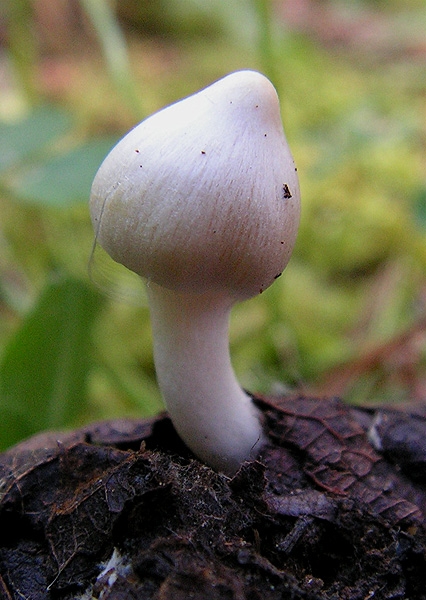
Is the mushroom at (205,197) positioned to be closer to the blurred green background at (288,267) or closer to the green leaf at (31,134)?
the blurred green background at (288,267)

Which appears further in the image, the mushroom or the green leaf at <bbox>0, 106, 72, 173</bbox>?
the green leaf at <bbox>0, 106, 72, 173</bbox>

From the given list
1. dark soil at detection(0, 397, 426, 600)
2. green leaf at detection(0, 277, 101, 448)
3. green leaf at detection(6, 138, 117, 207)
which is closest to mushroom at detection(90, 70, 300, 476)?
dark soil at detection(0, 397, 426, 600)

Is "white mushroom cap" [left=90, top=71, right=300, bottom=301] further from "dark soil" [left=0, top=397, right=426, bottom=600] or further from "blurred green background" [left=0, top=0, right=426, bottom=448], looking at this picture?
"blurred green background" [left=0, top=0, right=426, bottom=448]

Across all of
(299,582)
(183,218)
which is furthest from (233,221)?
(299,582)

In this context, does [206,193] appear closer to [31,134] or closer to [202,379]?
[202,379]

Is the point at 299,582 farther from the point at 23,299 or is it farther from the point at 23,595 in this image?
the point at 23,299

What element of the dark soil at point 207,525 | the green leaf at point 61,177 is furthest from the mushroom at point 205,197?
the green leaf at point 61,177

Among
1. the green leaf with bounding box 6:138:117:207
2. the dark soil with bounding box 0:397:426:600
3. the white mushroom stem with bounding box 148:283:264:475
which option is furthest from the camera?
the green leaf with bounding box 6:138:117:207
